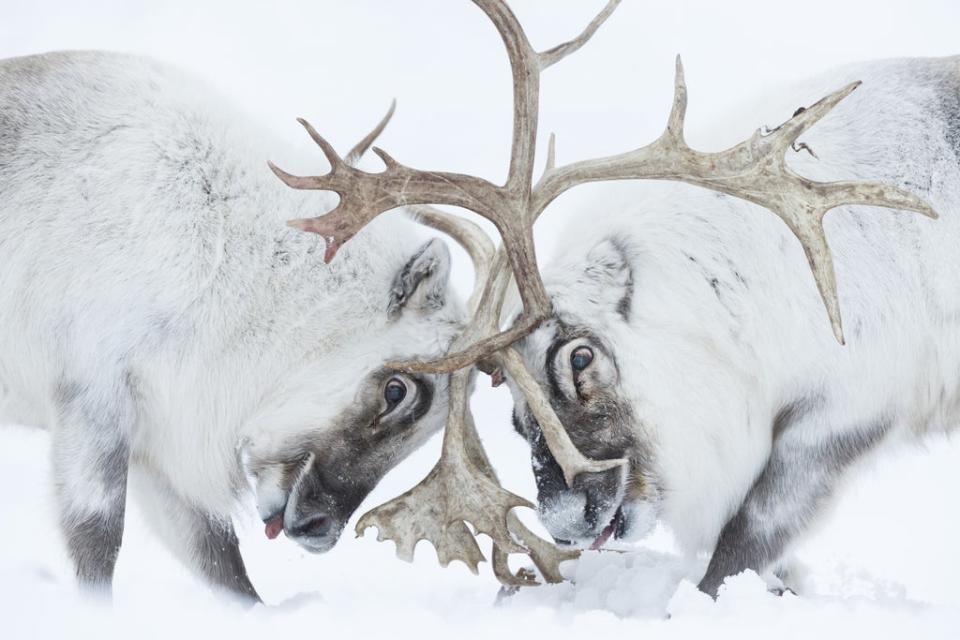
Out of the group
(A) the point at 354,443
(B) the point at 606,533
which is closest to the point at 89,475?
(A) the point at 354,443

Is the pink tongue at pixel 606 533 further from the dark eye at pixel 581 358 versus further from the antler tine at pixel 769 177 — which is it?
the antler tine at pixel 769 177

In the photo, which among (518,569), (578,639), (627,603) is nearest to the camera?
(578,639)

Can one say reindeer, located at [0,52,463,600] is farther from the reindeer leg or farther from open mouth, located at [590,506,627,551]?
open mouth, located at [590,506,627,551]

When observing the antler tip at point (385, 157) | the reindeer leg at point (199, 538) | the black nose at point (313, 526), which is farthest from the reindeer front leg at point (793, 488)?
the reindeer leg at point (199, 538)

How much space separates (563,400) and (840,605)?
1313mm

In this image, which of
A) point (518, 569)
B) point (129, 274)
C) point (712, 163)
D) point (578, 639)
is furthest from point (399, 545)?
point (712, 163)

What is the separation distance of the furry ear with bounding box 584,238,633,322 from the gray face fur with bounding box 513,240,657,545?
13 mm

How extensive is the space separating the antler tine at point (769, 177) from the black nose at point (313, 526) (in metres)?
1.56

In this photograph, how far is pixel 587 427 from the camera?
493 centimetres

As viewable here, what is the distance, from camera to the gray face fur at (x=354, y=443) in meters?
5.12

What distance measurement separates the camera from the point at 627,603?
494cm

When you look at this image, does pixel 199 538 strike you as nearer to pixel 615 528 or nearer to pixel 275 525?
pixel 275 525

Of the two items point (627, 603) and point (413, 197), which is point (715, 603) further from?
point (413, 197)

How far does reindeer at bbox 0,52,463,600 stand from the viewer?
4957 mm
